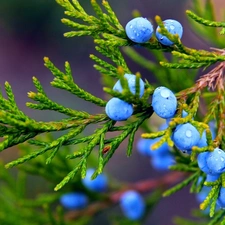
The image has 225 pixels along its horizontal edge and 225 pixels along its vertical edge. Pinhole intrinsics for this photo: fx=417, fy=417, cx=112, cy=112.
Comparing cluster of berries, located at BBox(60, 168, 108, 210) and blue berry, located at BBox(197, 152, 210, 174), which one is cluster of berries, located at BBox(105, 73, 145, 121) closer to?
blue berry, located at BBox(197, 152, 210, 174)

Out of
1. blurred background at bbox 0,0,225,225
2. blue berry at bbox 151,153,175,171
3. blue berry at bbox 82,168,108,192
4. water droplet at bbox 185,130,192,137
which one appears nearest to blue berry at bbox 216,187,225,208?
water droplet at bbox 185,130,192,137

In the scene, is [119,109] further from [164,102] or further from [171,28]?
[171,28]

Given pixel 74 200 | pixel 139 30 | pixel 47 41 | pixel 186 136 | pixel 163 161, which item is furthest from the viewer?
pixel 47 41

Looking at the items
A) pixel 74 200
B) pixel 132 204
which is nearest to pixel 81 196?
pixel 74 200

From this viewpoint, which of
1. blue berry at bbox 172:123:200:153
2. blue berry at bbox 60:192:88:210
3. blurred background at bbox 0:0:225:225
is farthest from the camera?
blurred background at bbox 0:0:225:225

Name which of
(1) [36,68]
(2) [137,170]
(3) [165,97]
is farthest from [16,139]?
(1) [36,68]

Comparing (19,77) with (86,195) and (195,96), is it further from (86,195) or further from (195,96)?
(195,96)

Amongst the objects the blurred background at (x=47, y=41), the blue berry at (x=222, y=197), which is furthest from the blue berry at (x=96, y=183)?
the blurred background at (x=47, y=41)
